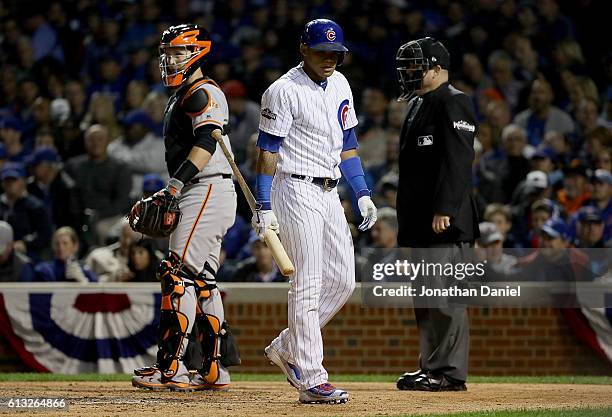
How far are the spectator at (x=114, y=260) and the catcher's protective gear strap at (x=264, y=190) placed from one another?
4300 mm

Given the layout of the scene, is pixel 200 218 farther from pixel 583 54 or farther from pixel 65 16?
pixel 65 16

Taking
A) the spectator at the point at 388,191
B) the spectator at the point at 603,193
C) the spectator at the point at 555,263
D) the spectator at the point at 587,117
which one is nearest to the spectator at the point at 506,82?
the spectator at the point at 587,117

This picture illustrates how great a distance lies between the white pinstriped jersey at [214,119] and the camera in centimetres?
766

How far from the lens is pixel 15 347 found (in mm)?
10305

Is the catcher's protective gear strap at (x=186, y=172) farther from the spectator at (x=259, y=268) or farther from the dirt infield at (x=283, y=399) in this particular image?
the spectator at (x=259, y=268)

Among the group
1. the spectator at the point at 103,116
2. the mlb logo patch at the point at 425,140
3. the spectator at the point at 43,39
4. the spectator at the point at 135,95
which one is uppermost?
the spectator at the point at 43,39

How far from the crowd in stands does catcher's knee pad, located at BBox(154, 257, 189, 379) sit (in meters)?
3.29

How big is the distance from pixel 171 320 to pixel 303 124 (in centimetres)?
148

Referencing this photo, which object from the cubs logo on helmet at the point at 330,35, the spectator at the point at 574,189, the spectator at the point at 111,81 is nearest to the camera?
the cubs logo on helmet at the point at 330,35

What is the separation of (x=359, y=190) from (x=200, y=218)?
1024mm

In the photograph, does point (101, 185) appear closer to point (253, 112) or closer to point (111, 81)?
point (253, 112)

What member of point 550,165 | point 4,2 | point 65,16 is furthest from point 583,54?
point 4,2

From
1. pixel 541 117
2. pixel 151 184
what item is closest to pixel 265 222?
pixel 151 184

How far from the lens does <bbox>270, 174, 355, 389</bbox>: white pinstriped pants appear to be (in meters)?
6.96
